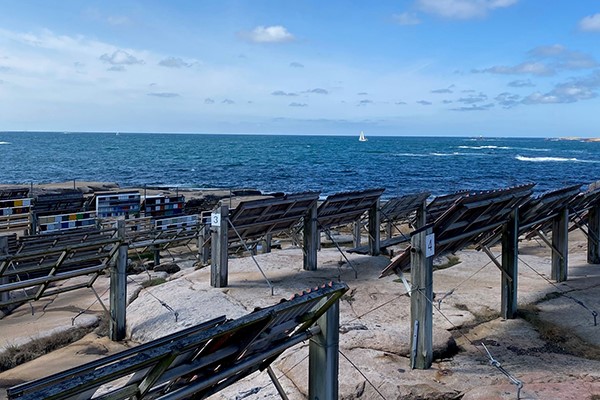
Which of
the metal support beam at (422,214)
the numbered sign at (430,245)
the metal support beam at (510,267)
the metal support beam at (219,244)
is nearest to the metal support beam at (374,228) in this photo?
the metal support beam at (422,214)

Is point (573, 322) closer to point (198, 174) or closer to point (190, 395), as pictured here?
point (190, 395)

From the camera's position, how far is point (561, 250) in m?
12.3

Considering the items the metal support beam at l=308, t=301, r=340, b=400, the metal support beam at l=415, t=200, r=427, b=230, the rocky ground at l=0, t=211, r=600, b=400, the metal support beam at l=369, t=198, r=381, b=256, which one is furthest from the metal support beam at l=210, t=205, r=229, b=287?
the metal support beam at l=415, t=200, r=427, b=230

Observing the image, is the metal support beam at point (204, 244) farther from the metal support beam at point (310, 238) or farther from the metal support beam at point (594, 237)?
the metal support beam at point (594, 237)

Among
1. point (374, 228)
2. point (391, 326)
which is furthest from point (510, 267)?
point (374, 228)

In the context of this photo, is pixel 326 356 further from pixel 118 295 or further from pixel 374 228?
pixel 374 228

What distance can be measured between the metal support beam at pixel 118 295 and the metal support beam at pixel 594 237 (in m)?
12.1

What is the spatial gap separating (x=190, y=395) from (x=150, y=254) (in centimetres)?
1626

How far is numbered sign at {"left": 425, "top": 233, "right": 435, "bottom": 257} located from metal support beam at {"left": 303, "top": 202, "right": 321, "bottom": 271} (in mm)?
5750

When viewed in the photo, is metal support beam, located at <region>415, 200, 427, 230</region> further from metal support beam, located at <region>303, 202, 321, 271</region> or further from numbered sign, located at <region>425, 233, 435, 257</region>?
numbered sign, located at <region>425, 233, 435, 257</region>

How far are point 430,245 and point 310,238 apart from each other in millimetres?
5890

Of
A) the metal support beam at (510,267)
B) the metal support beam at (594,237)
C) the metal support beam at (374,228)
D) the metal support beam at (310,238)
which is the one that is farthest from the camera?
the metal support beam at (374,228)

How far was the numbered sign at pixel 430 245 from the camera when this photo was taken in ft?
24.7

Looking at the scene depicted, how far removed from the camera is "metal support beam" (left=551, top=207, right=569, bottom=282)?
12281mm
